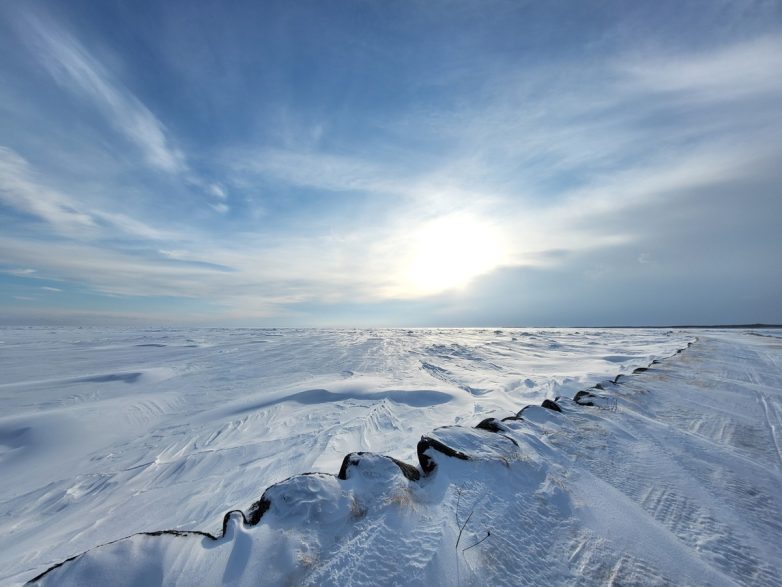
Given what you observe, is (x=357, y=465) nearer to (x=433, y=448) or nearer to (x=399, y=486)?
(x=399, y=486)

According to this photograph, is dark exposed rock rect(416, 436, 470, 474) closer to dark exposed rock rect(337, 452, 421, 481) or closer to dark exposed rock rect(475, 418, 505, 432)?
dark exposed rock rect(337, 452, 421, 481)

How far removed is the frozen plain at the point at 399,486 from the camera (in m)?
1.41

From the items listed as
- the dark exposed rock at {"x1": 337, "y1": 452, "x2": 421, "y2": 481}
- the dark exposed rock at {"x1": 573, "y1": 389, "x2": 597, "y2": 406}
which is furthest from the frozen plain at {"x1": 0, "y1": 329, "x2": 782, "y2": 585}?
the dark exposed rock at {"x1": 573, "y1": 389, "x2": 597, "y2": 406}

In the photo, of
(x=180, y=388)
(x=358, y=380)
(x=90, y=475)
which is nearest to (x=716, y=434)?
(x=358, y=380)

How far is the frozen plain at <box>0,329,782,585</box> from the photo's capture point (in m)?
1.41

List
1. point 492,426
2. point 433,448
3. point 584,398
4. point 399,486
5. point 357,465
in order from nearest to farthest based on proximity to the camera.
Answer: point 399,486 → point 357,465 → point 433,448 → point 492,426 → point 584,398

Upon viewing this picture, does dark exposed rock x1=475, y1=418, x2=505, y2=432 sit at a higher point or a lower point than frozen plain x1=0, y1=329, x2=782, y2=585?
higher

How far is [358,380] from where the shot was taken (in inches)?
281

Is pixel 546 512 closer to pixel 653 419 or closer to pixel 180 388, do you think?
pixel 653 419

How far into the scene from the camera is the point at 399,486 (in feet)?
6.08

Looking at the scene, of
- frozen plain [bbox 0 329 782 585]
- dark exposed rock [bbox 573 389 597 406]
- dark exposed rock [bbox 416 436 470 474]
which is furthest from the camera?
dark exposed rock [bbox 573 389 597 406]

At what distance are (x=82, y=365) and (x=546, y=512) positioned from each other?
14.0 m

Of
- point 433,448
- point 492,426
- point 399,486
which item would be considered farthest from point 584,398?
point 399,486

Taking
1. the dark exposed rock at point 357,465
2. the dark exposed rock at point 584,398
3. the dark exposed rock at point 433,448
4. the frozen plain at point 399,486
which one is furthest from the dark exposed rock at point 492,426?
the dark exposed rock at point 584,398
